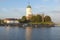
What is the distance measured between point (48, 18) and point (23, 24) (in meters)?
12.6

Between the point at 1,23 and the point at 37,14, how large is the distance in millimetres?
31381

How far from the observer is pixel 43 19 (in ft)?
326

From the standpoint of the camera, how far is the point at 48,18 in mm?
97375

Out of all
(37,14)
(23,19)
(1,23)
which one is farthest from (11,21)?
(37,14)

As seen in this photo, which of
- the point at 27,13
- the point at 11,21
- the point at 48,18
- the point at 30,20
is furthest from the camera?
the point at 11,21

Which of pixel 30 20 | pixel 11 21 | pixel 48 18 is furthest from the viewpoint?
pixel 11 21

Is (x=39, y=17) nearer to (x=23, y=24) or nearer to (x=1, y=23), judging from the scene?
(x=23, y=24)

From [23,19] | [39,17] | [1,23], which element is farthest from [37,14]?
[1,23]

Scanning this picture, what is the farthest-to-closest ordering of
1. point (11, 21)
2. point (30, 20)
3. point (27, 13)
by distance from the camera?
1. point (11, 21)
2. point (27, 13)
3. point (30, 20)

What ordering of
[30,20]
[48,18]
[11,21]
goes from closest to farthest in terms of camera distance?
[48,18]
[30,20]
[11,21]

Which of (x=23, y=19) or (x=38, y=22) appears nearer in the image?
(x=38, y=22)

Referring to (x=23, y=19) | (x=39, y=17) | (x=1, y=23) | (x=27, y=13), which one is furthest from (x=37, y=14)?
(x=1, y=23)

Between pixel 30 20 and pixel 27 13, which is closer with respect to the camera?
pixel 30 20

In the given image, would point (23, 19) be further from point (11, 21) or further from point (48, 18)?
point (11, 21)
